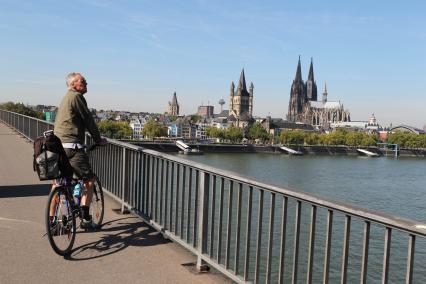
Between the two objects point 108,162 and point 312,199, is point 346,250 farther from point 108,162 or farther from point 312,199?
point 108,162

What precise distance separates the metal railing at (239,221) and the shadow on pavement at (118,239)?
0.13 m

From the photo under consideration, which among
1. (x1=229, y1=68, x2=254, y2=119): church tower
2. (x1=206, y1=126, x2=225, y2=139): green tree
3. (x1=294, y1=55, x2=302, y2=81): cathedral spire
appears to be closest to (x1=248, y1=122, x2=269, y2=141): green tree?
(x1=206, y1=126, x2=225, y2=139): green tree

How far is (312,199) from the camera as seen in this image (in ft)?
10.3

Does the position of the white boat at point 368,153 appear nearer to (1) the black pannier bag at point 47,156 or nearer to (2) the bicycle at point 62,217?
(2) the bicycle at point 62,217

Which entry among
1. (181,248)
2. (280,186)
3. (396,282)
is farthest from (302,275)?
(280,186)

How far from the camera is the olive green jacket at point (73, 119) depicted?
4965 mm

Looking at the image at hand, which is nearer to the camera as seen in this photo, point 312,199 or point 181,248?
point 312,199

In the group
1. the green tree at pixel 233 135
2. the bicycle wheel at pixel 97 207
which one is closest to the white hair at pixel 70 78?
the bicycle wheel at pixel 97 207

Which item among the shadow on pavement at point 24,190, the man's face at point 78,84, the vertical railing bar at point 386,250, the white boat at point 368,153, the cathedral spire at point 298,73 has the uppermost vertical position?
the cathedral spire at point 298,73

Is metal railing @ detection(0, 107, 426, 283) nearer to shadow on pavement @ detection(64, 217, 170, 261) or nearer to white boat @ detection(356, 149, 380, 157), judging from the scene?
shadow on pavement @ detection(64, 217, 170, 261)

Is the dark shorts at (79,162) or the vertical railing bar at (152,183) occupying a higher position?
the dark shorts at (79,162)

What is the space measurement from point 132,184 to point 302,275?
18.8 feet

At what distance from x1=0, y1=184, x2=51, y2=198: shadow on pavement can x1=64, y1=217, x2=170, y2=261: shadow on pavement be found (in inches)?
89.1

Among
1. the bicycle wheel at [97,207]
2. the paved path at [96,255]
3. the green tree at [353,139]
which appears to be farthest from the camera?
the green tree at [353,139]
